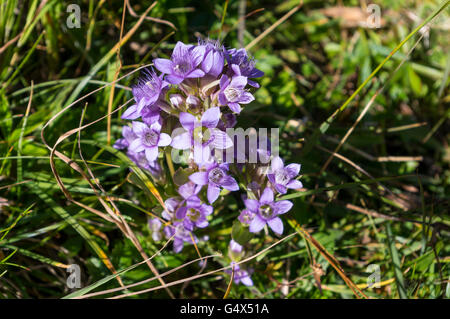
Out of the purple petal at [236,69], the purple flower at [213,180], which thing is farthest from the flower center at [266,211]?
the purple petal at [236,69]

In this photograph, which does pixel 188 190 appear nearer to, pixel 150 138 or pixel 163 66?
pixel 150 138

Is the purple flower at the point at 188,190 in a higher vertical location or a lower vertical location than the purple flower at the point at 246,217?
higher

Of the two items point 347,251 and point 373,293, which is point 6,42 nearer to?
point 347,251

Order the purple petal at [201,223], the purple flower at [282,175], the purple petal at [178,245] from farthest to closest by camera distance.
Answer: the purple petal at [178,245] → the purple petal at [201,223] → the purple flower at [282,175]

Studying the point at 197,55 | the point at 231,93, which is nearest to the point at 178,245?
the point at 231,93

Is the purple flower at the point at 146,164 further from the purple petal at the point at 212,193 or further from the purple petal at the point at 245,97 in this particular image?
the purple petal at the point at 245,97

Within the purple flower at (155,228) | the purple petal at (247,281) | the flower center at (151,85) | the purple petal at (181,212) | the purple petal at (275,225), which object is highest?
the flower center at (151,85)

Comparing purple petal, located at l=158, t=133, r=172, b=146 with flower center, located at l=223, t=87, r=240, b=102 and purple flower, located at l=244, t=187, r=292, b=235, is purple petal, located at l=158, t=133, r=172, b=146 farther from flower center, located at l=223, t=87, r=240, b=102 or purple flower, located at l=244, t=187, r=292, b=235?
purple flower, located at l=244, t=187, r=292, b=235

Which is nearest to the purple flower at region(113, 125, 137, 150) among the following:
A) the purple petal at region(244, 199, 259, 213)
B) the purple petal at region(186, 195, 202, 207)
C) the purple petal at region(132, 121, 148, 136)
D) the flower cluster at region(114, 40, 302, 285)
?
the flower cluster at region(114, 40, 302, 285)
